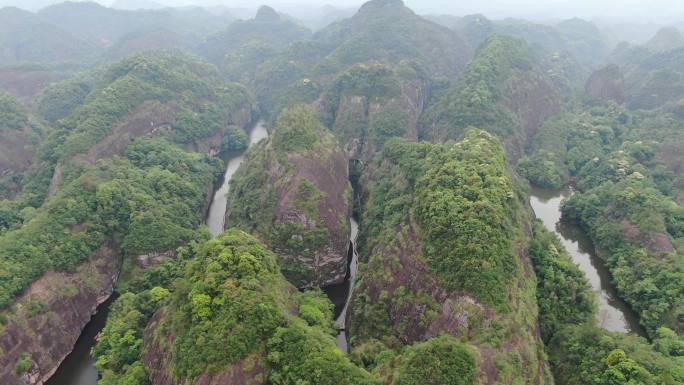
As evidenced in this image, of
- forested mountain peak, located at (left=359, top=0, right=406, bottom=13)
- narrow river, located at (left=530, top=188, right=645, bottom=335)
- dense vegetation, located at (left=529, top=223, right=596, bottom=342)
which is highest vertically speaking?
forested mountain peak, located at (left=359, top=0, right=406, bottom=13)

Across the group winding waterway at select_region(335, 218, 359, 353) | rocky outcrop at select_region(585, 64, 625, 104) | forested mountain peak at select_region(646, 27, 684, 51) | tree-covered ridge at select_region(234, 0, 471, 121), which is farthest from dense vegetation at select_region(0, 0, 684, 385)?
forested mountain peak at select_region(646, 27, 684, 51)

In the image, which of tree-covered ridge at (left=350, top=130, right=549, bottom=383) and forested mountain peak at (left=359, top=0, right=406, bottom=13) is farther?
forested mountain peak at (left=359, top=0, right=406, bottom=13)

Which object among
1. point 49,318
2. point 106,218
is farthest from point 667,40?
point 49,318

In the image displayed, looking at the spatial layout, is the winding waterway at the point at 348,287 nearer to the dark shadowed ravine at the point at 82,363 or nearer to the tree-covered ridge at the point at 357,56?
the dark shadowed ravine at the point at 82,363

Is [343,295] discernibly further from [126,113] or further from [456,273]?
[126,113]

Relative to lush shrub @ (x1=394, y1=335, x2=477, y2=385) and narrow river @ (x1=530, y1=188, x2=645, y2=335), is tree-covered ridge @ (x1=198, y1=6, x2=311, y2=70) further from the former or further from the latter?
lush shrub @ (x1=394, y1=335, x2=477, y2=385)

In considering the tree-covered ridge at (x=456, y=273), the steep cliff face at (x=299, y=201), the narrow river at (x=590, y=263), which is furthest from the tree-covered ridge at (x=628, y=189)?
the steep cliff face at (x=299, y=201)
